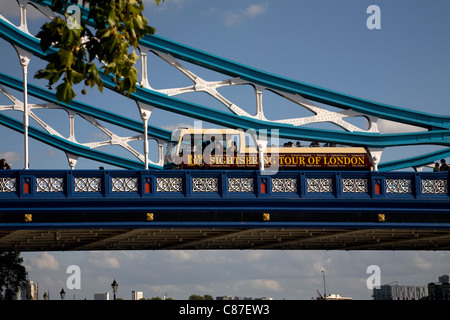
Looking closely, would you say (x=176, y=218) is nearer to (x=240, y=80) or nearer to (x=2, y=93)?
(x=240, y=80)

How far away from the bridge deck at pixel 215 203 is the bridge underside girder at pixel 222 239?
0.12m

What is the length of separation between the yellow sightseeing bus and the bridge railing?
38.3 ft

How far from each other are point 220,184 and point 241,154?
44.3ft

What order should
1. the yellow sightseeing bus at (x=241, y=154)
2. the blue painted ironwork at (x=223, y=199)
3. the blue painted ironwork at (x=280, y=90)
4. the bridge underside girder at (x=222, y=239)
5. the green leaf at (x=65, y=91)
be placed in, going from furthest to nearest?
the yellow sightseeing bus at (x=241, y=154) → the blue painted ironwork at (x=280, y=90) → the bridge underside girder at (x=222, y=239) → the blue painted ironwork at (x=223, y=199) → the green leaf at (x=65, y=91)

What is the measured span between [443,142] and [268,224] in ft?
45.5

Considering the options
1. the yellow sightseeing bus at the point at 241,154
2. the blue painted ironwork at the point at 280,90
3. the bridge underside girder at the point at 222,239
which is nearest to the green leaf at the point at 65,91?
the bridge underside girder at the point at 222,239

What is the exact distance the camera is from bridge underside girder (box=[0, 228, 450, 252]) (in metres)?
27.0

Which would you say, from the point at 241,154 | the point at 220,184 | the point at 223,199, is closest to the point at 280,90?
the point at 241,154

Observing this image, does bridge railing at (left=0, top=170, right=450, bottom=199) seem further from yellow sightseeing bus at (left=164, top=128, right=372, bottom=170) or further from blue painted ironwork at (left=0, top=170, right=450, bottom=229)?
yellow sightseeing bus at (left=164, top=128, right=372, bottom=170)

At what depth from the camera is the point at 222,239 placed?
A: 3073 cm

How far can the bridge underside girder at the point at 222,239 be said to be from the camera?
88.6 ft

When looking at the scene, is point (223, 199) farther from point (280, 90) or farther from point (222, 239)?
point (280, 90)

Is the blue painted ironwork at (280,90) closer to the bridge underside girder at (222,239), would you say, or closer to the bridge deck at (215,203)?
the bridge underside girder at (222,239)

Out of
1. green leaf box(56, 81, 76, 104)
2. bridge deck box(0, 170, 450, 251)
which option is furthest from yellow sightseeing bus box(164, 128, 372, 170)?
green leaf box(56, 81, 76, 104)
